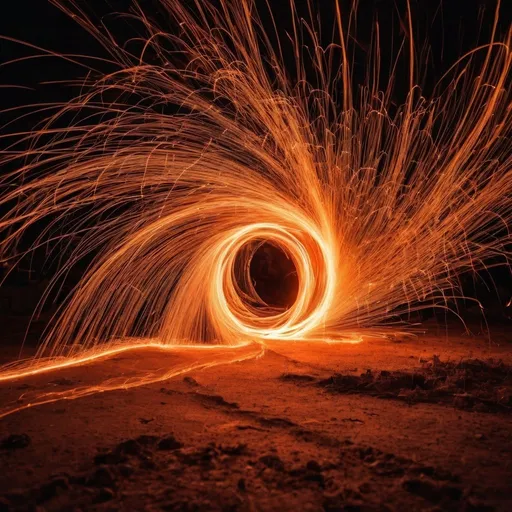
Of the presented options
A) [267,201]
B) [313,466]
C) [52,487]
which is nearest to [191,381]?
[313,466]

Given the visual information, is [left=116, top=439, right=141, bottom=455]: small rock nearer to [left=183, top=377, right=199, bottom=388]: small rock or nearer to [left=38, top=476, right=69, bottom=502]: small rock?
[left=38, top=476, right=69, bottom=502]: small rock

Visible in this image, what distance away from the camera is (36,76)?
12875 millimetres

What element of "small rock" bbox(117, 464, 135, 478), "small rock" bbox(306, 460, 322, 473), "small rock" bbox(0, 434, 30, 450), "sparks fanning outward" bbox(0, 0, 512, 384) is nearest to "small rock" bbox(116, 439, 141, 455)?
"small rock" bbox(117, 464, 135, 478)

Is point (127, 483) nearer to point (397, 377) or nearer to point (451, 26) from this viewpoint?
point (397, 377)

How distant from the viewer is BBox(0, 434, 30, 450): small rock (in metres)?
4.29

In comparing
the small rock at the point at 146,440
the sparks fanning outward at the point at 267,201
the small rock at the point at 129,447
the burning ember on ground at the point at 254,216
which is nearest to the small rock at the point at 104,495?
the small rock at the point at 129,447

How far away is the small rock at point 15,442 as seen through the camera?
429cm

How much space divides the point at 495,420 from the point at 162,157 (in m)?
5.12

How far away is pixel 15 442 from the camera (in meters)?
4.32

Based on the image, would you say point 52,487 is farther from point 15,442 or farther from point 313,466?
point 313,466

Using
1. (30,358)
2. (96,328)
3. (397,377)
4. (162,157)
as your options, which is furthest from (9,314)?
(397,377)

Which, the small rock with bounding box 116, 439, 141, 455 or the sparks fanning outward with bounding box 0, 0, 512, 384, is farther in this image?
the sparks fanning outward with bounding box 0, 0, 512, 384

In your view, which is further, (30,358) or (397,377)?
(30,358)

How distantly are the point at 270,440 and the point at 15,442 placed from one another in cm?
171
